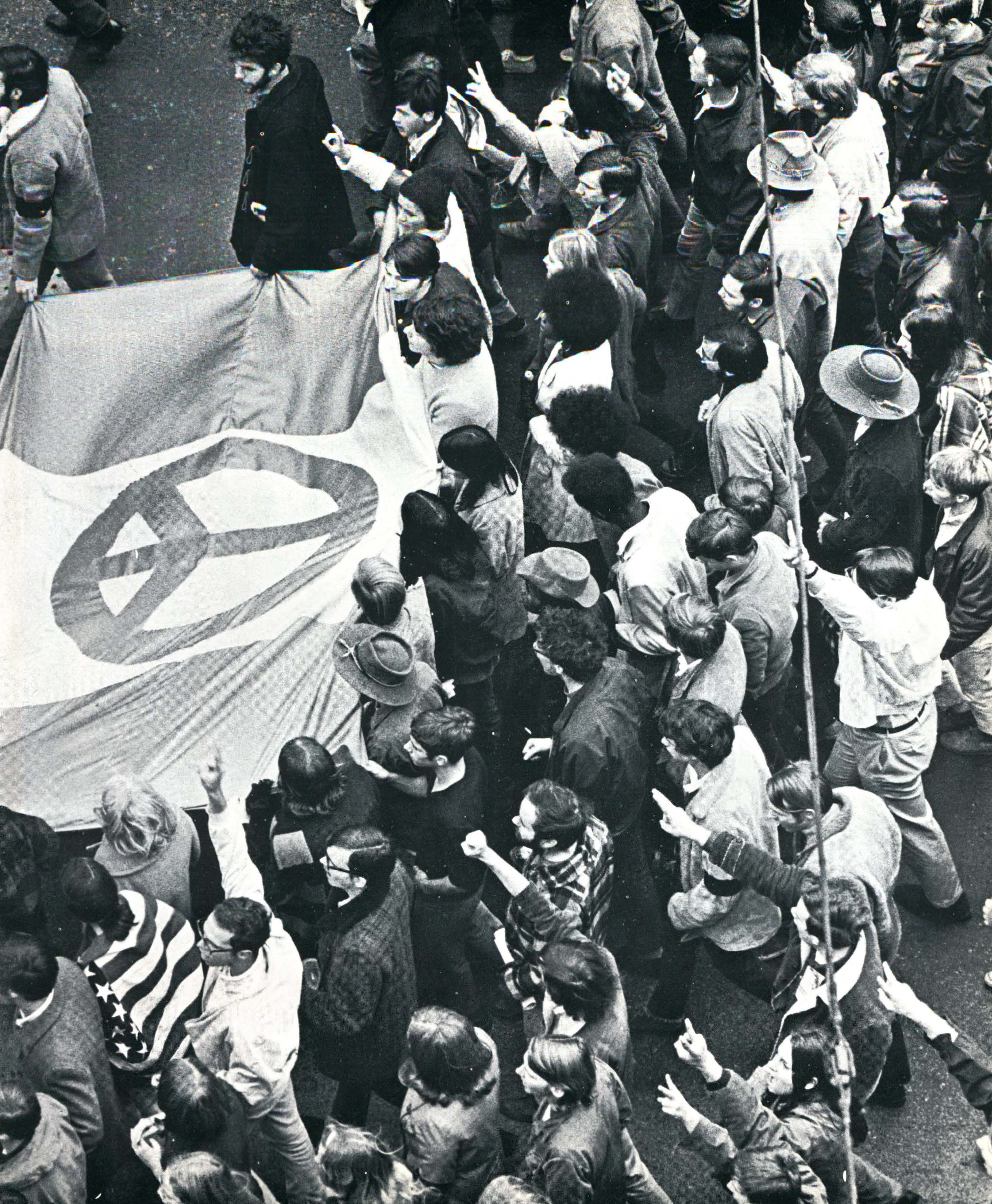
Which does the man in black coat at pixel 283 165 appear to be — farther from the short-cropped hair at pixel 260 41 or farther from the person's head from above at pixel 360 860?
the person's head from above at pixel 360 860

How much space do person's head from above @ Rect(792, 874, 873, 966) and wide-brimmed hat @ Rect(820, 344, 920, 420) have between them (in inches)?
87.9

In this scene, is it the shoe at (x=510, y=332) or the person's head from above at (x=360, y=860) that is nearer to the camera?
the person's head from above at (x=360, y=860)

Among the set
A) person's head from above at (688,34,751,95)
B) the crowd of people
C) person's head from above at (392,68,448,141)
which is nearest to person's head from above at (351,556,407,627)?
the crowd of people

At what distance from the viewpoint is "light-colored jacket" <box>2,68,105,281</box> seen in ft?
25.7

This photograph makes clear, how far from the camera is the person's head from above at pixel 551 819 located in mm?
5242

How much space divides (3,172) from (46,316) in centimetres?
100

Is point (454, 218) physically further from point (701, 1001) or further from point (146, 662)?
point (701, 1001)

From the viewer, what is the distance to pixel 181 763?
20.7 ft

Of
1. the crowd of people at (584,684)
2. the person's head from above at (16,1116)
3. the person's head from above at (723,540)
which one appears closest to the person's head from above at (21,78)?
the crowd of people at (584,684)

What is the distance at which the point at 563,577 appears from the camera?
238 inches

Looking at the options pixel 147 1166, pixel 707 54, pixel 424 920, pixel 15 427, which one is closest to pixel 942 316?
pixel 707 54

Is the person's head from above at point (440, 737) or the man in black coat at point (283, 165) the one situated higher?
the man in black coat at point (283, 165)

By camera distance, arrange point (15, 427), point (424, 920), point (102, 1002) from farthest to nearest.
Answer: point (15, 427) → point (424, 920) → point (102, 1002)

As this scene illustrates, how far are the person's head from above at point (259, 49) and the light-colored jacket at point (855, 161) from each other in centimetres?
244
